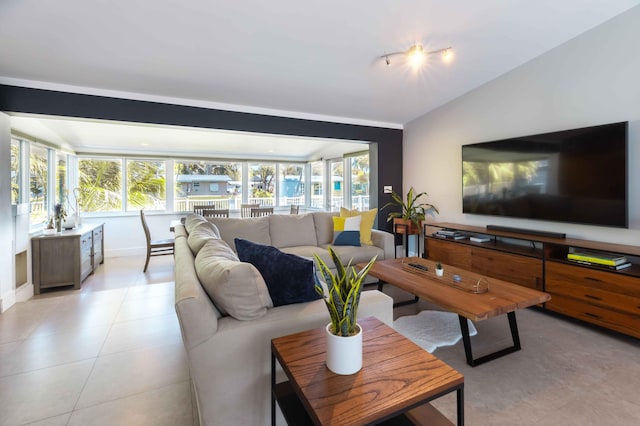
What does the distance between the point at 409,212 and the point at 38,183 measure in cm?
545

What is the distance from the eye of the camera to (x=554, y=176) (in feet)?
11.0

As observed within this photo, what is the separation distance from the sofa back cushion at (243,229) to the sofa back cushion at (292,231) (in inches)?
3.6

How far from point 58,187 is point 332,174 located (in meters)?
5.09

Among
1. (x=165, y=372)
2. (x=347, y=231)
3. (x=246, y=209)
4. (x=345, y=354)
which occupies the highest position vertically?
(x=246, y=209)

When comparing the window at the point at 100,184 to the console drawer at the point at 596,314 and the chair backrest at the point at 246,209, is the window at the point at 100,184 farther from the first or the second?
the console drawer at the point at 596,314

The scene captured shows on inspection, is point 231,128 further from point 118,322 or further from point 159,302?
point 118,322

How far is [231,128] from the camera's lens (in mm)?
4164

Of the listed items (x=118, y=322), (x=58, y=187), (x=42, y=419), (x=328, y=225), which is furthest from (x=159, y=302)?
(x=58, y=187)

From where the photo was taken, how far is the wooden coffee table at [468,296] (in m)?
2.04

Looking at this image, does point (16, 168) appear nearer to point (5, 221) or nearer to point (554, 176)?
point (5, 221)

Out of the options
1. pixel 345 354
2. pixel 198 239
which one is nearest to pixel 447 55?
pixel 198 239

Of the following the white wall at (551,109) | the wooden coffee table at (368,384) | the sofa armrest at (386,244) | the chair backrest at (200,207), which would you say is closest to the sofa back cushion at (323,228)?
the sofa armrest at (386,244)

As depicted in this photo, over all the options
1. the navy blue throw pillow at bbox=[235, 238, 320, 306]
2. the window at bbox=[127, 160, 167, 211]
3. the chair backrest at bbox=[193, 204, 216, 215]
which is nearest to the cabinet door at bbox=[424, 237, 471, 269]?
the navy blue throw pillow at bbox=[235, 238, 320, 306]

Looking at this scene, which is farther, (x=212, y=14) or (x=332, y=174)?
(x=332, y=174)
